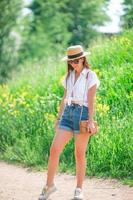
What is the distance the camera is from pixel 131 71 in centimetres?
1113

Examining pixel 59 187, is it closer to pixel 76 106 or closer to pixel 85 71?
pixel 76 106

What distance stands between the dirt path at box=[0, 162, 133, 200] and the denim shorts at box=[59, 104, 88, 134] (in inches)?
38.1

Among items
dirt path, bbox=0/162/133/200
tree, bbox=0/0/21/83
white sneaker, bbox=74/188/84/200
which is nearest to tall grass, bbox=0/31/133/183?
dirt path, bbox=0/162/133/200

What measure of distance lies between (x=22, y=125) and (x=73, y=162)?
194 cm

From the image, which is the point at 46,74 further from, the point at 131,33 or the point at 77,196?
the point at 77,196

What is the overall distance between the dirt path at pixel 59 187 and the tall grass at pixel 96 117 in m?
0.35

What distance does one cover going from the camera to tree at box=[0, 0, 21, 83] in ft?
87.9

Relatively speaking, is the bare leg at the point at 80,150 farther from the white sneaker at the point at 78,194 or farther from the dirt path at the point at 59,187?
the dirt path at the point at 59,187

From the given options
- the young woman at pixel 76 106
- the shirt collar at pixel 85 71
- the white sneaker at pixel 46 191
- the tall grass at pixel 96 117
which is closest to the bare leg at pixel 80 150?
the young woman at pixel 76 106

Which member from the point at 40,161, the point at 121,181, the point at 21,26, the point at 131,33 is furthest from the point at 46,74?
the point at 21,26

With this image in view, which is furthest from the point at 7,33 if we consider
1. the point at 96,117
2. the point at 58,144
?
the point at 58,144

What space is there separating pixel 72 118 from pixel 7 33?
70.1ft

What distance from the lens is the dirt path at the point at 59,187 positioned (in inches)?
268

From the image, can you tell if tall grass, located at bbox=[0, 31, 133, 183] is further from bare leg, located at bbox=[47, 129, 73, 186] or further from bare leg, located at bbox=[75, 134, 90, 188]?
bare leg, located at bbox=[47, 129, 73, 186]
